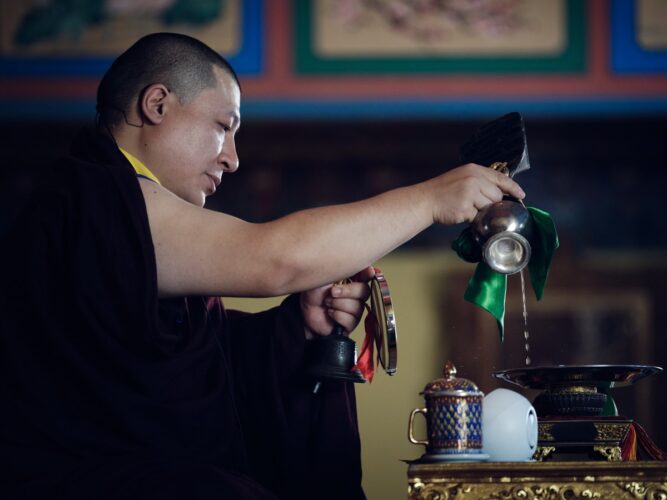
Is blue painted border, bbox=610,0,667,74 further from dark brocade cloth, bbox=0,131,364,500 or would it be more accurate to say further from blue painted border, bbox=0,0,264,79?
dark brocade cloth, bbox=0,131,364,500

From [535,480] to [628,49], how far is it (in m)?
3.20

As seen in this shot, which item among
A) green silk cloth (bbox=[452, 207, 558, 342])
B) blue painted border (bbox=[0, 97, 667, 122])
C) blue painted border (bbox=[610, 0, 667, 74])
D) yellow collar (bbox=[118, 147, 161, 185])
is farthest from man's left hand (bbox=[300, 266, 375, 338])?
blue painted border (bbox=[610, 0, 667, 74])

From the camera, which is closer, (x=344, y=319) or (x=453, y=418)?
(x=453, y=418)

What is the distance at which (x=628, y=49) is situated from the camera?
4.60 m

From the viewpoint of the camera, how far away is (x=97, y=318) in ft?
5.90

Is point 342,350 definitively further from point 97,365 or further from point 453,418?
point 97,365

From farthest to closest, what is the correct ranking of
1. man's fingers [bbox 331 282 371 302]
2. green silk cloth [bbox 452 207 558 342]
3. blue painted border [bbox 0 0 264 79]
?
1. blue painted border [bbox 0 0 264 79]
2. man's fingers [bbox 331 282 371 302]
3. green silk cloth [bbox 452 207 558 342]

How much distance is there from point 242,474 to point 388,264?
274cm

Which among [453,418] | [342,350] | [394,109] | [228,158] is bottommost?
[453,418]

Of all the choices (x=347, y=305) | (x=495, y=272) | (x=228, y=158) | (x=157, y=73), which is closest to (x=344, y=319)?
(x=347, y=305)

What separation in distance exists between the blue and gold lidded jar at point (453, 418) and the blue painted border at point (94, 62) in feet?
9.65

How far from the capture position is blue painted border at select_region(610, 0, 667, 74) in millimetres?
4555

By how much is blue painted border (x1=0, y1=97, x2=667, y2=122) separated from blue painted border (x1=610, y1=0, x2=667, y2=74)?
15cm

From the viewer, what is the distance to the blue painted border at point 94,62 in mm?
4629
